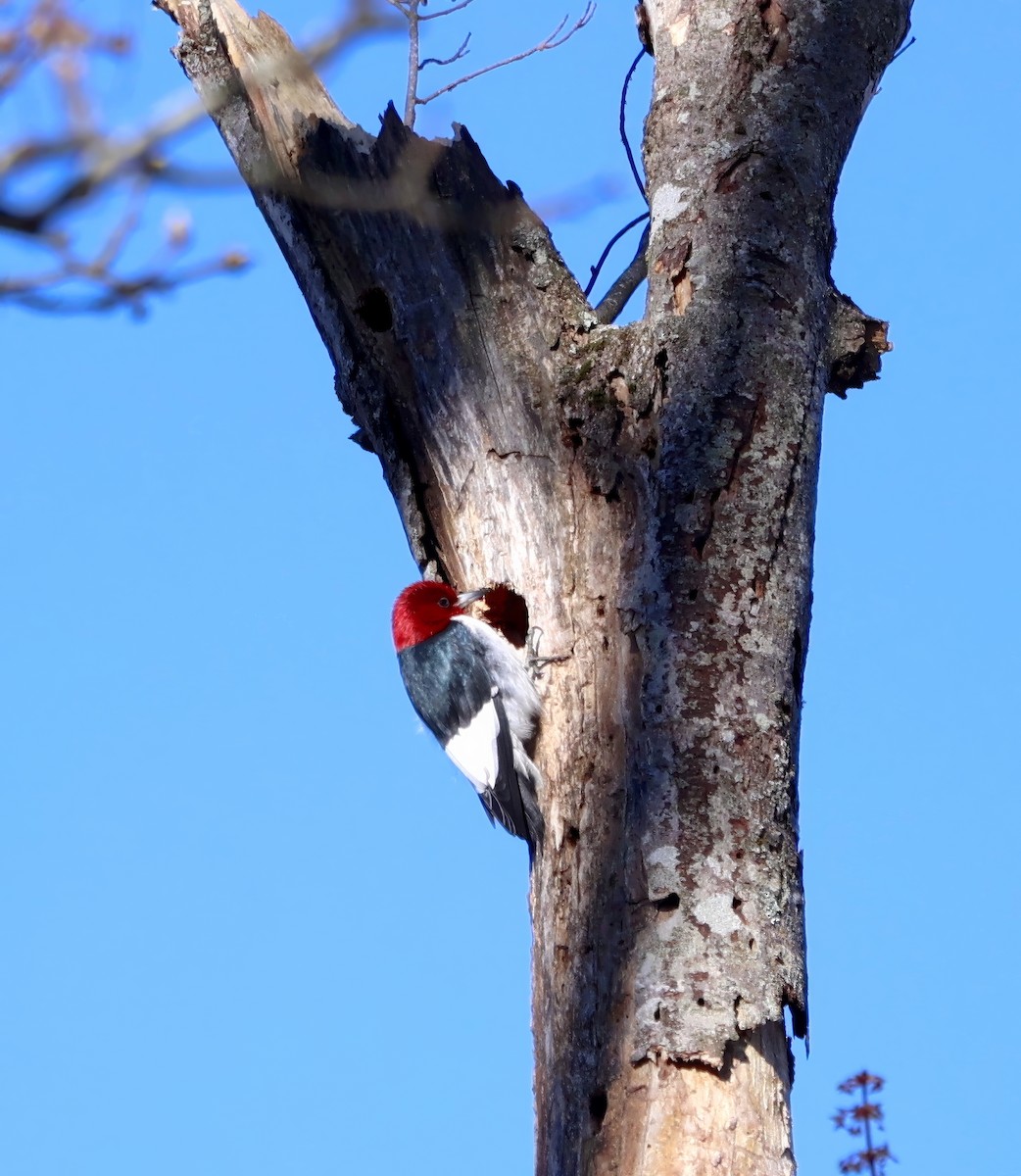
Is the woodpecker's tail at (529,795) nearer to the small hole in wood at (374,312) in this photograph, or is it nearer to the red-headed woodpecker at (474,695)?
the red-headed woodpecker at (474,695)

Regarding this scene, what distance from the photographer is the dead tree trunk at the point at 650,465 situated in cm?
288

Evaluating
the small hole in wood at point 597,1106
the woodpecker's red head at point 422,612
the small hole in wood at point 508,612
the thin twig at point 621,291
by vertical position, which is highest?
the thin twig at point 621,291

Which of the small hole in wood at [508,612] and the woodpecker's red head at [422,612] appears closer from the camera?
the small hole in wood at [508,612]

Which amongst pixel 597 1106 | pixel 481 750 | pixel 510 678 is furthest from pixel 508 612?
pixel 597 1106

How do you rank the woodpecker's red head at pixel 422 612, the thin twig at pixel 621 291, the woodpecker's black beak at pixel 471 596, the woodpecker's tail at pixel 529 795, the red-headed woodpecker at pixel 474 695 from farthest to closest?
the thin twig at pixel 621 291 < the woodpecker's red head at pixel 422 612 < the woodpecker's black beak at pixel 471 596 < the red-headed woodpecker at pixel 474 695 < the woodpecker's tail at pixel 529 795

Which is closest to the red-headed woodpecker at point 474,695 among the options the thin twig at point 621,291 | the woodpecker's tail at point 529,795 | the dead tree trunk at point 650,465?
the woodpecker's tail at point 529,795

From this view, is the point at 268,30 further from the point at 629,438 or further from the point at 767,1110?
the point at 767,1110

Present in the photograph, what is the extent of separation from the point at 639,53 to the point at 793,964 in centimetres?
310

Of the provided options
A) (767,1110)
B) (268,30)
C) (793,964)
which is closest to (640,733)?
(793,964)

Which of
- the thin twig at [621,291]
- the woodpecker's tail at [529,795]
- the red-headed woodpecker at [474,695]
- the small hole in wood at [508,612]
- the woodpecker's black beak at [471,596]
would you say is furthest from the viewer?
the thin twig at [621,291]

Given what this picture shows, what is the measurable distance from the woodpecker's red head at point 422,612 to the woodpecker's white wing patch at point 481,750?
345mm

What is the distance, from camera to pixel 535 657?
3.60 metres

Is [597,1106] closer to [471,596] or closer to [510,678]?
[510,678]

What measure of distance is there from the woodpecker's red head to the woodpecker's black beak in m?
0.04
